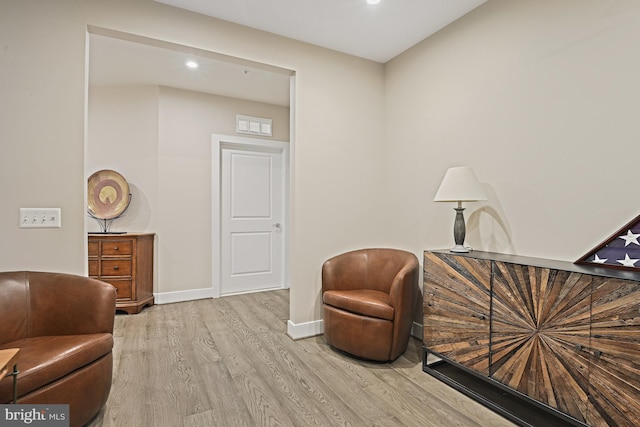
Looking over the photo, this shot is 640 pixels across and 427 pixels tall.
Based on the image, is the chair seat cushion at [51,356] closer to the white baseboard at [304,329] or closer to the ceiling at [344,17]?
the white baseboard at [304,329]

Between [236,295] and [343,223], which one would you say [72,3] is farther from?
[236,295]

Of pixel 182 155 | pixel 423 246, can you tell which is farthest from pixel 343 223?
pixel 182 155

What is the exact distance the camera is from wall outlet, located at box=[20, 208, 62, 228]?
199 cm

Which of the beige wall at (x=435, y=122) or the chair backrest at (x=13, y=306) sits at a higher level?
the beige wall at (x=435, y=122)

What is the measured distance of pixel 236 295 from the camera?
4438mm

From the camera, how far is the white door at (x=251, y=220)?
4449 millimetres

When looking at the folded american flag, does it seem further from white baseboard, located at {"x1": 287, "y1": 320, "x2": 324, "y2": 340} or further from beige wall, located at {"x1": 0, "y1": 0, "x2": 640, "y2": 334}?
white baseboard, located at {"x1": 287, "y1": 320, "x2": 324, "y2": 340}

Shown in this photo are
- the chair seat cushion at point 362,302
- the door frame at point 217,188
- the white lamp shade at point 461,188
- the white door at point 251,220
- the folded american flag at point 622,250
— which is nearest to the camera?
the folded american flag at point 622,250

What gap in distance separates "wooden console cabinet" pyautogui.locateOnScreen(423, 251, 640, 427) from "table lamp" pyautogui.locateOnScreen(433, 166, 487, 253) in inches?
8.8

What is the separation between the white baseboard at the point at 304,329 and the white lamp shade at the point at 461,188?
1.62m

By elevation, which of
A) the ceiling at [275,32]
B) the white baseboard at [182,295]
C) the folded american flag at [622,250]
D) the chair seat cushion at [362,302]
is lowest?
the white baseboard at [182,295]

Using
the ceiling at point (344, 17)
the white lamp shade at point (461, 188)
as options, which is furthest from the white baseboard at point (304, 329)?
the ceiling at point (344, 17)

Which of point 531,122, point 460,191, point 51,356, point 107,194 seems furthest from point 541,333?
point 107,194

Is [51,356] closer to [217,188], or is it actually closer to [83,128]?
[83,128]
